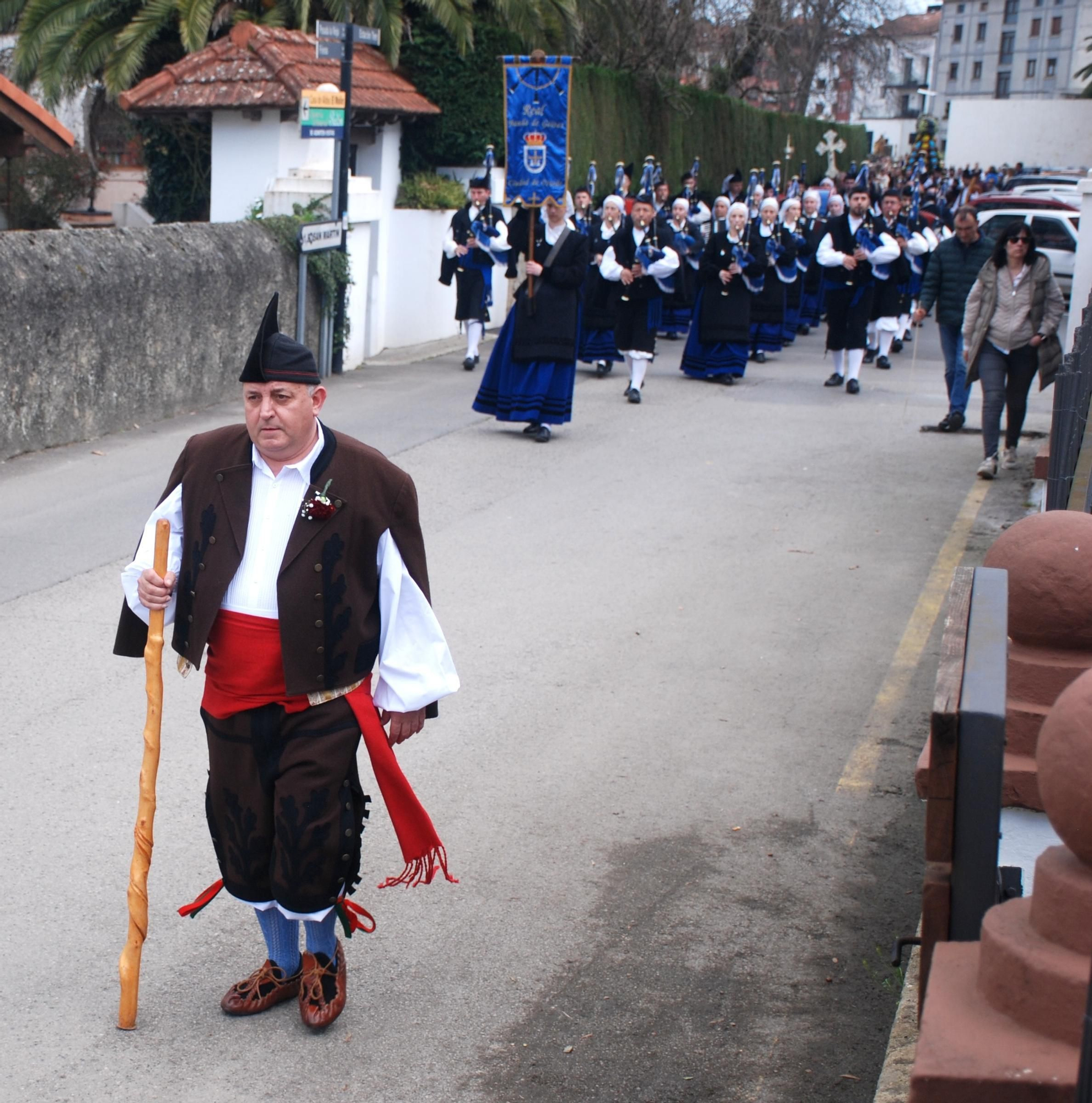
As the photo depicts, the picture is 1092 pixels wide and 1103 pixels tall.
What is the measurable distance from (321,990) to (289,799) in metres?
0.56

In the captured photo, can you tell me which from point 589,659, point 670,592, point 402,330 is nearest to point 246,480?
point 589,659

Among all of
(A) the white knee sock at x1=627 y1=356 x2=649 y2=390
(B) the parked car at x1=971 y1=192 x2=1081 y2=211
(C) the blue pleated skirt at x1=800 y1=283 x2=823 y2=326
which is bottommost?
(A) the white knee sock at x1=627 y1=356 x2=649 y2=390

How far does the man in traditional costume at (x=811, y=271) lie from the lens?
1856 centimetres

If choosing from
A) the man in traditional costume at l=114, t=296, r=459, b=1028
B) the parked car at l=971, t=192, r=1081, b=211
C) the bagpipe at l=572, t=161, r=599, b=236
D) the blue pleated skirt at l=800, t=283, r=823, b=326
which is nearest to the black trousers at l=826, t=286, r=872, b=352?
the bagpipe at l=572, t=161, r=599, b=236

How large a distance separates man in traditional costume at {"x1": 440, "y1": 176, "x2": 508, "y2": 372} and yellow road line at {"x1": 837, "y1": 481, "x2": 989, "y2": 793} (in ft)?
23.5

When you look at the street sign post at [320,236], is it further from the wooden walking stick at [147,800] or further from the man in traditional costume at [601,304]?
the wooden walking stick at [147,800]

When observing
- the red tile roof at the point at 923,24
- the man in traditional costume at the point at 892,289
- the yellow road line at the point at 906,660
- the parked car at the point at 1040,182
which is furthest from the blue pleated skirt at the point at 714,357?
the red tile roof at the point at 923,24

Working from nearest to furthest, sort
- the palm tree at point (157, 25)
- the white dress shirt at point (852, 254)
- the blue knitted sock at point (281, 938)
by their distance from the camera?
the blue knitted sock at point (281, 938), the white dress shirt at point (852, 254), the palm tree at point (157, 25)

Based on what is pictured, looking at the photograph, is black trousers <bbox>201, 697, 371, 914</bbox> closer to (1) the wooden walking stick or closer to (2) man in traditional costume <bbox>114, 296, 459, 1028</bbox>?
(2) man in traditional costume <bbox>114, 296, 459, 1028</bbox>

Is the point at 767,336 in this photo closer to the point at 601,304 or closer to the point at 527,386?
the point at 601,304

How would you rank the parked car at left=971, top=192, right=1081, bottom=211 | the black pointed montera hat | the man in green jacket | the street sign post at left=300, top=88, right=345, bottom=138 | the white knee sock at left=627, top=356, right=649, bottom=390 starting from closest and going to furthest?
the black pointed montera hat, the man in green jacket, the street sign post at left=300, top=88, right=345, bottom=138, the white knee sock at left=627, top=356, right=649, bottom=390, the parked car at left=971, top=192, right=1081, bottom=211

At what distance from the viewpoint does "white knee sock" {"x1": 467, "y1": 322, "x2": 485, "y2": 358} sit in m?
16.1

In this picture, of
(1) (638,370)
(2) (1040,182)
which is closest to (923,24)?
(2) (1040,182)

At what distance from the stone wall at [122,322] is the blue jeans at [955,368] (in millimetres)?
5820
